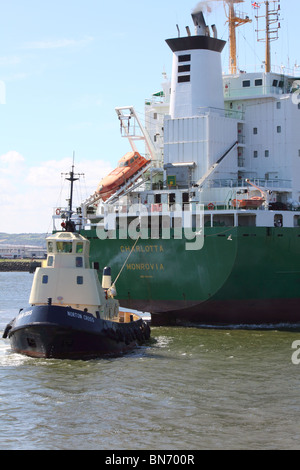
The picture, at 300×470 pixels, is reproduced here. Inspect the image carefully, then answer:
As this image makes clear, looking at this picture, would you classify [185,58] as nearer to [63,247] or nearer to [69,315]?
[63,247]

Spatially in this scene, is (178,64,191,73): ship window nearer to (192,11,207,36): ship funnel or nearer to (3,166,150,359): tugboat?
(192,11,207,36): ship funnel

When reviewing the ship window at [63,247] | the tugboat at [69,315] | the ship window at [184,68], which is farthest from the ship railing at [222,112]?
the ship window at [63,247]

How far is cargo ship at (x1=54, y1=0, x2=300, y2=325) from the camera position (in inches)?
1188

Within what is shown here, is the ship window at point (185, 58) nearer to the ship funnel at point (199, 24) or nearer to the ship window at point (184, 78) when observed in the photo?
the ship window at point (184, 78)

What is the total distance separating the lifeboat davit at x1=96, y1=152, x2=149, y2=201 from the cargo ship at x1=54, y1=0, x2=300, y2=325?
0.30 meters

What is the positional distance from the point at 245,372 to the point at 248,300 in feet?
32.2

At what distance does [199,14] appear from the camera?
34969 millimetres

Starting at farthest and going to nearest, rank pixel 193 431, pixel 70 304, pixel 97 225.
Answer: pixel 97 225 → pixel 70 304 → pixel 193 431

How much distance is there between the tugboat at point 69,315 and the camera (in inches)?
872

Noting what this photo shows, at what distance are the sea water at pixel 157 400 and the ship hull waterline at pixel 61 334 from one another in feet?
1.70

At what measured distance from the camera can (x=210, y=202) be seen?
32188mm

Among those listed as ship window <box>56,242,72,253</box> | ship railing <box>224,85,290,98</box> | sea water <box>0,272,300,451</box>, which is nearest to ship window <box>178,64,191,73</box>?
ship railing <box>224,85,290,98</box>
